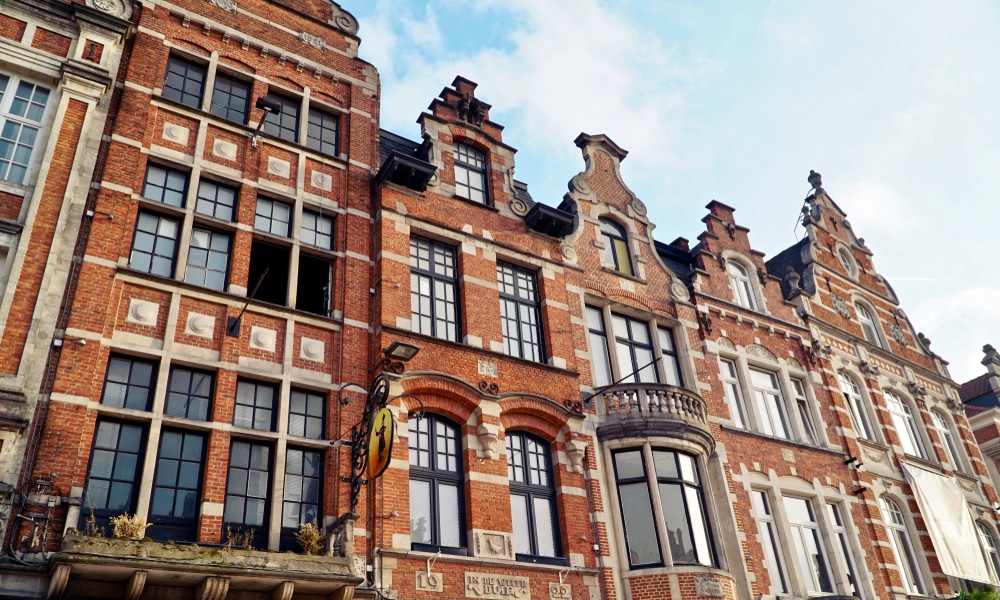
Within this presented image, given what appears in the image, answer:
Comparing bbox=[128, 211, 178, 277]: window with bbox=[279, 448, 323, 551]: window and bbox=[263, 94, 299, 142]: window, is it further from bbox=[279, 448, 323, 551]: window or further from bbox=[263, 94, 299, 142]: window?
bbox=[279, 448, 323, 551]: window

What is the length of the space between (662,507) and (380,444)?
250 inches

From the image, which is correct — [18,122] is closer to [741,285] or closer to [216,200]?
[216,200]

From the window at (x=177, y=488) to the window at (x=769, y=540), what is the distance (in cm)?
1155

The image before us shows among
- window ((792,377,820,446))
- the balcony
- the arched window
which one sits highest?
the arched window

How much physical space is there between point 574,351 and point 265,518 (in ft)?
24.3

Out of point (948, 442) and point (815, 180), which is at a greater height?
point (815, 180)

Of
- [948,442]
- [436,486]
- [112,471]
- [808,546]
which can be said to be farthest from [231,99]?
[948,442]

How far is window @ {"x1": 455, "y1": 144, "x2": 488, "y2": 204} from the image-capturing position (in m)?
17.7

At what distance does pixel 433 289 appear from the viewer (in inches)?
614

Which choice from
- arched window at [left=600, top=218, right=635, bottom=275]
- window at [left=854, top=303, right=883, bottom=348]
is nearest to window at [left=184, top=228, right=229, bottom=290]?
arched window at [left=600, top=218, right=635, bottom=275]

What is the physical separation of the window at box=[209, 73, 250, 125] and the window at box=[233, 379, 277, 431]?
5.37 metres

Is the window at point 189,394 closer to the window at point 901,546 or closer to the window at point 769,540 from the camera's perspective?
the window at point 769,540

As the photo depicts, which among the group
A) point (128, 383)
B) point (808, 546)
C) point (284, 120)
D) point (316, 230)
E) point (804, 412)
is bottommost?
point (808, 546)

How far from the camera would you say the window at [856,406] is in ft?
71.4
